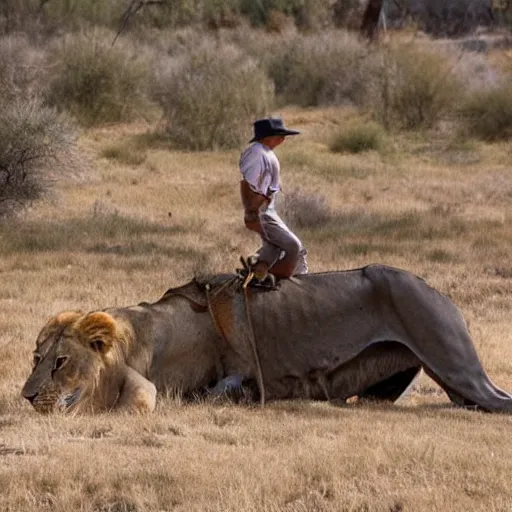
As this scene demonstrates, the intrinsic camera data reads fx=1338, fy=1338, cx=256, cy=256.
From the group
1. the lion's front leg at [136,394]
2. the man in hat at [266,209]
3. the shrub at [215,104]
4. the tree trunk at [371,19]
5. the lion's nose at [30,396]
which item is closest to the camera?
the lion's nose at [30,396]

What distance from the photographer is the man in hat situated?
8.74m

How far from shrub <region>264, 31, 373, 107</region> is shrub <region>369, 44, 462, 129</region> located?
138 inches

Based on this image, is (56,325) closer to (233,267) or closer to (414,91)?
(233,267)

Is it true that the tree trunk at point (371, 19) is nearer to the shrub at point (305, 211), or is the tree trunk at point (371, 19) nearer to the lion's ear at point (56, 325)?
the shrub at point (305, 211)

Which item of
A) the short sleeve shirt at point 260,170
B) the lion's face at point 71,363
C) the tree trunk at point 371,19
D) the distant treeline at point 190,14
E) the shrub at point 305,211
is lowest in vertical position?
the distant treeline at point 190,14

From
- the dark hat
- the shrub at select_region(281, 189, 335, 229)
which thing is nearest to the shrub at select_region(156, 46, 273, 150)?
the shrub at select_region(281, 189, 335, 229)

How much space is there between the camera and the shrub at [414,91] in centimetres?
3241

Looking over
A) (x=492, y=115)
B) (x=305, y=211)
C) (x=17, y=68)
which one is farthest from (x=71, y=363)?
(x=492, y=115)

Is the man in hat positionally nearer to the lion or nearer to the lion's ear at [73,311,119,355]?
the lion

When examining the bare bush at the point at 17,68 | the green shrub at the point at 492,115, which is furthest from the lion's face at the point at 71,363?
the green shrub at the point at 492,115

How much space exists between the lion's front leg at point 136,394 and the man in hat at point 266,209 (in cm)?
109

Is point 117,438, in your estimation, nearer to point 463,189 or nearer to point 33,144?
point 33,144

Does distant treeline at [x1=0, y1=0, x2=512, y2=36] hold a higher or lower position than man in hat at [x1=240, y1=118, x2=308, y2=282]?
lower

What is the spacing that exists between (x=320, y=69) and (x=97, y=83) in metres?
9.18
